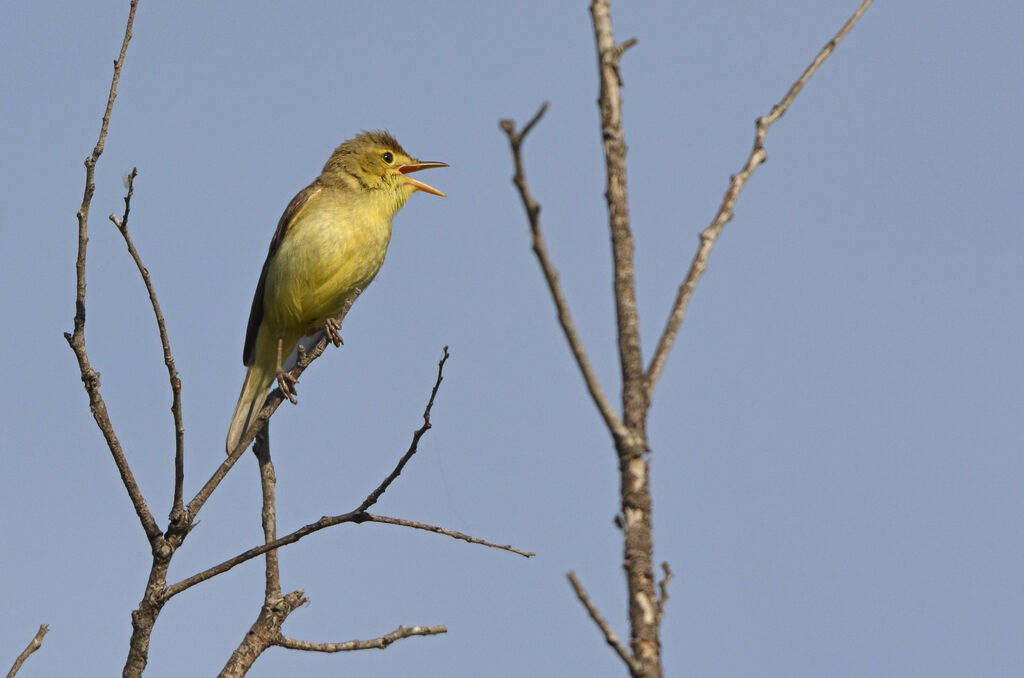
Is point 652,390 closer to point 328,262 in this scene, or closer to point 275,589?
point 275,589

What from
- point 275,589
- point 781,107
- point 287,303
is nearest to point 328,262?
point 287,303

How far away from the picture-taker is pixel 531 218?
1902 mm

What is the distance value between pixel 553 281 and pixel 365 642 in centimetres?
260

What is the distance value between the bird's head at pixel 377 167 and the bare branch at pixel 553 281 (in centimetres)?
632

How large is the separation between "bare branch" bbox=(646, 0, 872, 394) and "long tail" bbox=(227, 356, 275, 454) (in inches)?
217

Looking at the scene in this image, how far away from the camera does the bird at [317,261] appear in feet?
25.1

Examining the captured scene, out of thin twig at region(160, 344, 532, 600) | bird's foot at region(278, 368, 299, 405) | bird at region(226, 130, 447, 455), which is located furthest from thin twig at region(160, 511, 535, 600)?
bird at region(226, 130, 447, 455)

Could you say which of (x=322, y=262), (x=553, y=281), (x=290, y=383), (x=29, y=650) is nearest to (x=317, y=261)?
(x=322, y=262)

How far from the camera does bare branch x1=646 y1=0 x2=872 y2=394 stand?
92.1 inches

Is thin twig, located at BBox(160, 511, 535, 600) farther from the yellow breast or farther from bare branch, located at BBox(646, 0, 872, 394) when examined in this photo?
the yellow breast

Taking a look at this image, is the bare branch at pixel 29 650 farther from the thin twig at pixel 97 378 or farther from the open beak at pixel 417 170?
the open beak at pixel 417 170

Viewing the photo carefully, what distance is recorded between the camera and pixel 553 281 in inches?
78.9

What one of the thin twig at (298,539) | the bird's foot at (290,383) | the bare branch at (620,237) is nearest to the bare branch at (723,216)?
the bare branch at (620,237)

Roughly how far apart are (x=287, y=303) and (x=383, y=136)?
6.56 feet
